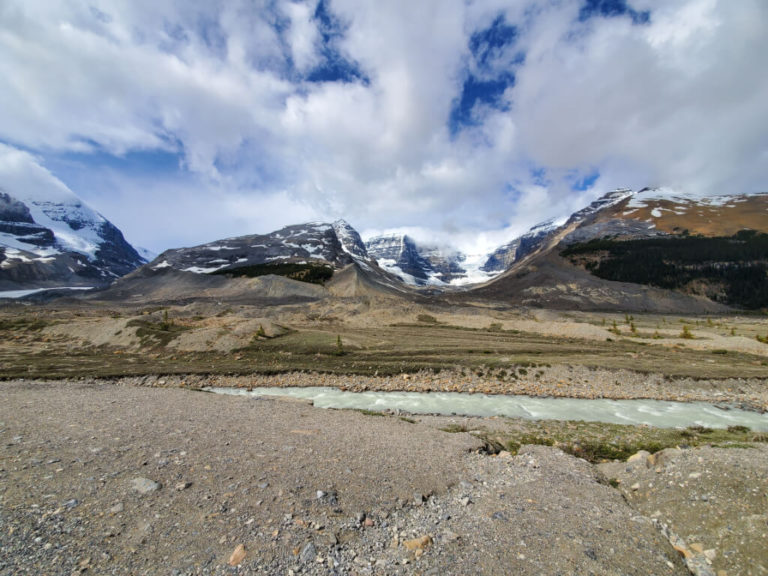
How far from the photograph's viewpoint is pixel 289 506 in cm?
787

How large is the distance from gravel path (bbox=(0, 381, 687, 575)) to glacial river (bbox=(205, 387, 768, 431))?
11.9m

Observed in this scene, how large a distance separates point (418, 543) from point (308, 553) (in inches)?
90.1

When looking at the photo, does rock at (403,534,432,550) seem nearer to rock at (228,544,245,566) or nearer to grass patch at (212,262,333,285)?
rock at (228,544,245,566)

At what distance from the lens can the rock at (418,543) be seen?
22.5 ft

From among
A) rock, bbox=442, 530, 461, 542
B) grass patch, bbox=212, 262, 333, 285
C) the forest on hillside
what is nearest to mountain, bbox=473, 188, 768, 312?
the forest on hillside

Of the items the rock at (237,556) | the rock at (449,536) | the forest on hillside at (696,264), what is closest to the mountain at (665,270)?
the forest on hillside at (696,264)

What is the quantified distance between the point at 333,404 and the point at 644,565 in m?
21.9

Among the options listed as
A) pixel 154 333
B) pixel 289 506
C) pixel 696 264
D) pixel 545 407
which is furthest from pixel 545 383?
pixel 696 264

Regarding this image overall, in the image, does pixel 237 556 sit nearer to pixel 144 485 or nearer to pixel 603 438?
pixel 144 485

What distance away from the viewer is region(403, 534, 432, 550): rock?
6.84 metres

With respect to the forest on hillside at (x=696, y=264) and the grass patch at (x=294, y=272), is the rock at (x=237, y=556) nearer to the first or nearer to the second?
the grass patch at (x=294, y=272)

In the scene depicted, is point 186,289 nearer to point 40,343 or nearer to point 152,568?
point 40,343

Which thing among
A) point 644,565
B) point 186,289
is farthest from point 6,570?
point 186,289

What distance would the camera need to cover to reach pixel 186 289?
14100 centimetres
